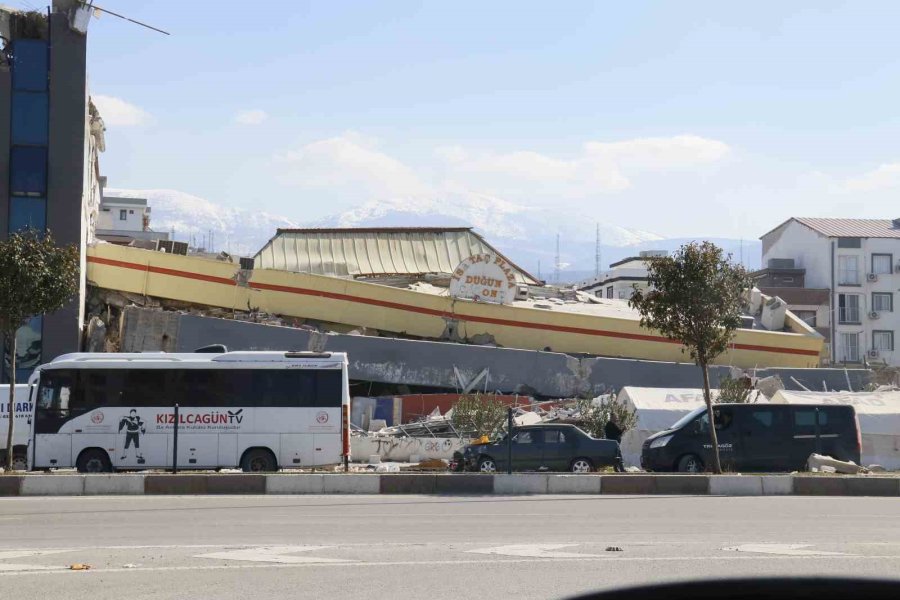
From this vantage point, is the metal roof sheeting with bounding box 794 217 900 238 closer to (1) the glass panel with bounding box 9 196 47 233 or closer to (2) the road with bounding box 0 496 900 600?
(1) the glass panel with bounding box 9 196 47 233

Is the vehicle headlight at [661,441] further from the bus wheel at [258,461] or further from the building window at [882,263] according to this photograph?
the building window at [882,263]

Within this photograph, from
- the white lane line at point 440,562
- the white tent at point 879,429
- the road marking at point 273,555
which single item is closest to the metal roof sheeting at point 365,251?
the white tent at point 879,429

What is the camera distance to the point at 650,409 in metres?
31.2

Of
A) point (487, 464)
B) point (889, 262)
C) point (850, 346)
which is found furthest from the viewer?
point (889, 262)

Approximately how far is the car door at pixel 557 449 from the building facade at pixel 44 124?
21.4m

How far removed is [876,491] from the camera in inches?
790

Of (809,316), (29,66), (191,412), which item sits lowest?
(191,412)

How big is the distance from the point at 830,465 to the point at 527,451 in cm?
673

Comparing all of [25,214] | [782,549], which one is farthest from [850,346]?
[782,549]

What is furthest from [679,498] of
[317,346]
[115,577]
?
[317,346]

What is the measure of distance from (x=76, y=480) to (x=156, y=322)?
23411mm

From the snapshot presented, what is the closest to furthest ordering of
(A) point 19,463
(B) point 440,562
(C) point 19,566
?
(C) point 19,566
(B) point 440,562
(A) point 19,463

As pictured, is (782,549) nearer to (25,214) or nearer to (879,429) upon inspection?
(879,429)

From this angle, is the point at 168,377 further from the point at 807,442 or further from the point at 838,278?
the point at 838,278
